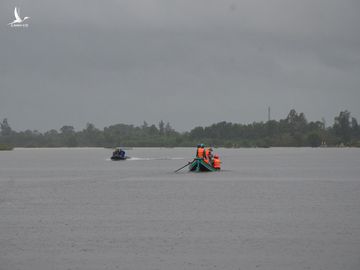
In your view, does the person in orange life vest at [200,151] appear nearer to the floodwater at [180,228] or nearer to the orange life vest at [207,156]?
the orange life vest at [207,156]

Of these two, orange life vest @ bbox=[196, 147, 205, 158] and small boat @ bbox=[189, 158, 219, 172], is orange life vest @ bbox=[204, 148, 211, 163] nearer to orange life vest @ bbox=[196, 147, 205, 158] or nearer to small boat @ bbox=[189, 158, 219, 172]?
small boat @ bbox=[189, 158, 219, 172]

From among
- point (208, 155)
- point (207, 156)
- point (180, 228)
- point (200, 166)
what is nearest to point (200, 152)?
point (207, 156)

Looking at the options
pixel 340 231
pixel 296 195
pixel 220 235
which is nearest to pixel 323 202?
pixel 296 195

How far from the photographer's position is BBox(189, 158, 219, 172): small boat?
5538 cm

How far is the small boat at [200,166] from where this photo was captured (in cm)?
5538

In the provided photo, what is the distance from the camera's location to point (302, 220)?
25.0m

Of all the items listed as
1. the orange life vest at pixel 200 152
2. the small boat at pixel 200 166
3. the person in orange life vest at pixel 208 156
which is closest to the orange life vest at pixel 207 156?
the person in orange life vest at pixel 208 156

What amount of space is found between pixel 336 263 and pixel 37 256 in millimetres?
8077

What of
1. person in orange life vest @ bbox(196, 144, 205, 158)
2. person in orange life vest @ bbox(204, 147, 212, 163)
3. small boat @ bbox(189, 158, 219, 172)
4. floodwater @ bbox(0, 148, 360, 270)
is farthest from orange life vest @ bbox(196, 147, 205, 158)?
floodwater @ bbox(0, 148, 360, 270)

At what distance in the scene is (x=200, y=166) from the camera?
56375mm

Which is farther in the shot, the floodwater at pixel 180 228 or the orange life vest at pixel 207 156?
the orange life vest at pixel 207 156

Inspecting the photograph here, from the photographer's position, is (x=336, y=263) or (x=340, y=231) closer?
(x=336, y=263)

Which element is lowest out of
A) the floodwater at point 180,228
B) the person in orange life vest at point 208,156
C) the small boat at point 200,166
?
the floodwater at point 180,228

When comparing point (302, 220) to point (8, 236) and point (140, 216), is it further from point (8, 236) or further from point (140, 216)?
point (8, 236)
